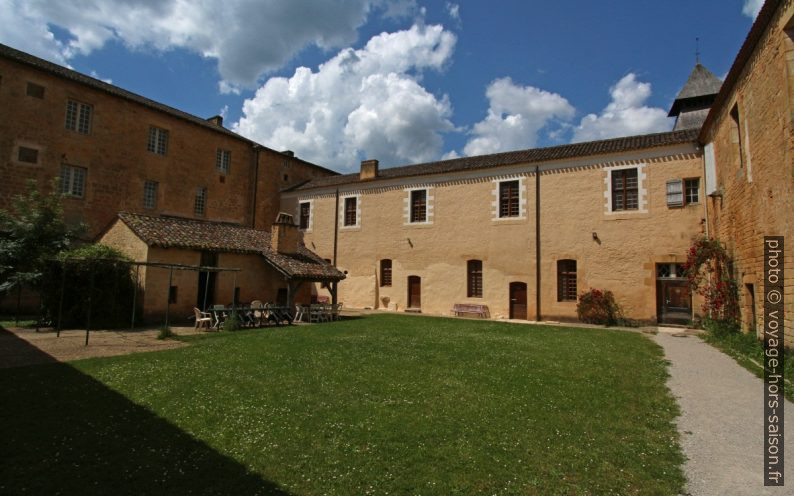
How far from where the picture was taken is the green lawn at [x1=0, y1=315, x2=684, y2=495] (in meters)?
3.48

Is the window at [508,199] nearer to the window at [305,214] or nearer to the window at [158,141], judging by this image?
the window at [305,214]

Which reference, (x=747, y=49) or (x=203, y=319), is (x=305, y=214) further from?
(x=747, y=49)

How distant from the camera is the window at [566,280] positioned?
58.3 ft

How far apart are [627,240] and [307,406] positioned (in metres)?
15.3

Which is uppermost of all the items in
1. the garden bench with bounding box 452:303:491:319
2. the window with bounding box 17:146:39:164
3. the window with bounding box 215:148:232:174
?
the window with bounding box 215:148:232:174

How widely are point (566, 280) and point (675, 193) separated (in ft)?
16.7

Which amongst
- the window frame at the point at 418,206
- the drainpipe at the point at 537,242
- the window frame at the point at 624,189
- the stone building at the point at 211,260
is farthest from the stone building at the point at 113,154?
the window frame at the point at 624,189

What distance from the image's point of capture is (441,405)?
5.42m

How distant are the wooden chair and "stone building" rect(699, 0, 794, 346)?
1407cm

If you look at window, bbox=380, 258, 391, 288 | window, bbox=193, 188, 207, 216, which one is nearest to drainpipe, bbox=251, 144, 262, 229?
window, bbox=193, 188, 207, 216

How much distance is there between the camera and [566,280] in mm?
17922

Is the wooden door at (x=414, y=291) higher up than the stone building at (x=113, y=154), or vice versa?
the stone building at (x=113, y=154)

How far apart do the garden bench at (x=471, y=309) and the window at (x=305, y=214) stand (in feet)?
35.6

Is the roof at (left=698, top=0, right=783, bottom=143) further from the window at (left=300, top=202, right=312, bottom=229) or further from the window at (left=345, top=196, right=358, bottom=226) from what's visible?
the window at (left=300, top=202, right=312, bottom=229)
